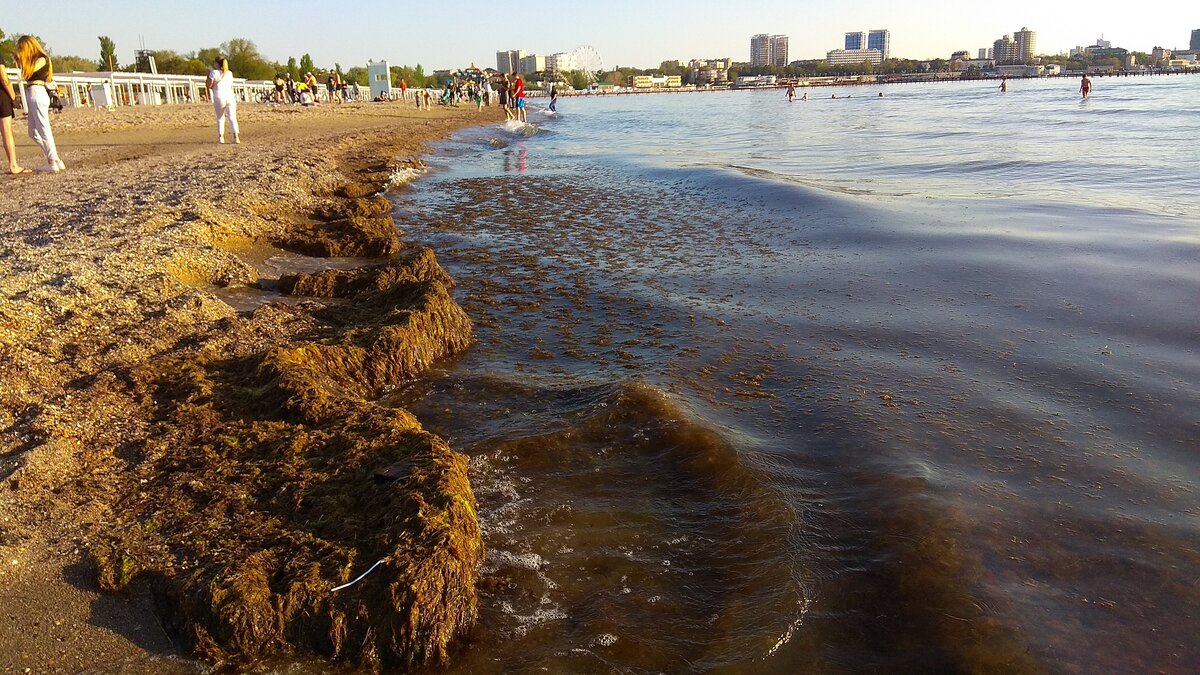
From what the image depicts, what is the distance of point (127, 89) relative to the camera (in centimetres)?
4072

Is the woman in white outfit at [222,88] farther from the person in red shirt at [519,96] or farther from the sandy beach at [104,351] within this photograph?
the person in red shirt at [519,96]

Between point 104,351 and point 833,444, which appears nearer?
point 833,444

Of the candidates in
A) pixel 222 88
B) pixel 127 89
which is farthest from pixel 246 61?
pixel 222 88

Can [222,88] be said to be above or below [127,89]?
below

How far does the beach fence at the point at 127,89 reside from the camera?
32.4 meters

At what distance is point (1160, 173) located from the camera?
13.9 metres

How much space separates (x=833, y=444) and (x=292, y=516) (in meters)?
2.71

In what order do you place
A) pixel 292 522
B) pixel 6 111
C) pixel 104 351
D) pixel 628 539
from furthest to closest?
pixel 6 111 → pixel 104 351 → pixel 628 539 → pixel 292 522

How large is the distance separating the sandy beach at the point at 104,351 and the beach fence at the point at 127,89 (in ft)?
90.3

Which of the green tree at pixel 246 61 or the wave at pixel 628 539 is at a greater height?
the green tree at pixel 246 61

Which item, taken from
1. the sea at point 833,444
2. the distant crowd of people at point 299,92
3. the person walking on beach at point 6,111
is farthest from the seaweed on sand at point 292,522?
the distant crowd of people at point 299,92

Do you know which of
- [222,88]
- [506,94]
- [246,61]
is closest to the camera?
[222,88]

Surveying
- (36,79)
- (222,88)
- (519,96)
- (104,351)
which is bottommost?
(104,351)

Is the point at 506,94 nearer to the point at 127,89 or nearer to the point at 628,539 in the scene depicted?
the point at 127,89
